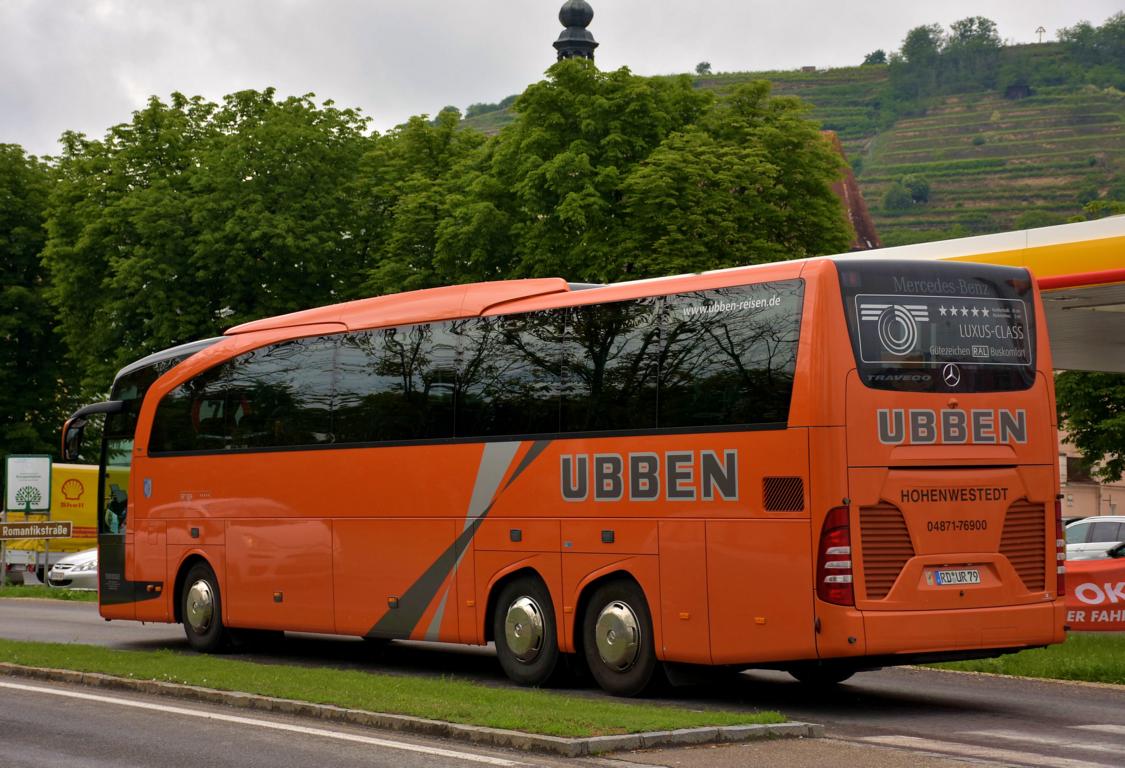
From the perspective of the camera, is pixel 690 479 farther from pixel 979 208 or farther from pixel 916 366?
pixel 979 208

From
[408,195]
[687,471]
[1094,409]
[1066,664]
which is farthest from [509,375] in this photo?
[1094,409]

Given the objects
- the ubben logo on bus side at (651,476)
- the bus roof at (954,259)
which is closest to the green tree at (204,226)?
the bus roof at (954,259)

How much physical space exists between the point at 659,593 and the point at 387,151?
3574cm

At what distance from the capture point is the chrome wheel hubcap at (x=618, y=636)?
1448 cm

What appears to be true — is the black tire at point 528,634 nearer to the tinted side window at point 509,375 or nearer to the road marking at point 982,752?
the tinted side window at point 509,375

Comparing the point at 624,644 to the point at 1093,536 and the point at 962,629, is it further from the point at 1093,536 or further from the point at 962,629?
the point at 1093,536

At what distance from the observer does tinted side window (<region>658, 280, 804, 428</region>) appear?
13.3 meters

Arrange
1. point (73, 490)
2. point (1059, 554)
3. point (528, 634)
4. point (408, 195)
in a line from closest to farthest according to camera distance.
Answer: point (1059, 554) < point (528, 634) < point (408, 195) < point (73, 490)

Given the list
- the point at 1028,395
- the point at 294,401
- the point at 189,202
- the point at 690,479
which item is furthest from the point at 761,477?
the point at 189,202

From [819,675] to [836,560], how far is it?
283 centimetres

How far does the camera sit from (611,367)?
14.9 metres

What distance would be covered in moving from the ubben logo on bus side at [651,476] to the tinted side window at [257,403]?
4.18 metres

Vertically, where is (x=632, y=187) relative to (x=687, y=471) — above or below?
above

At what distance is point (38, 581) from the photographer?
48.8m
